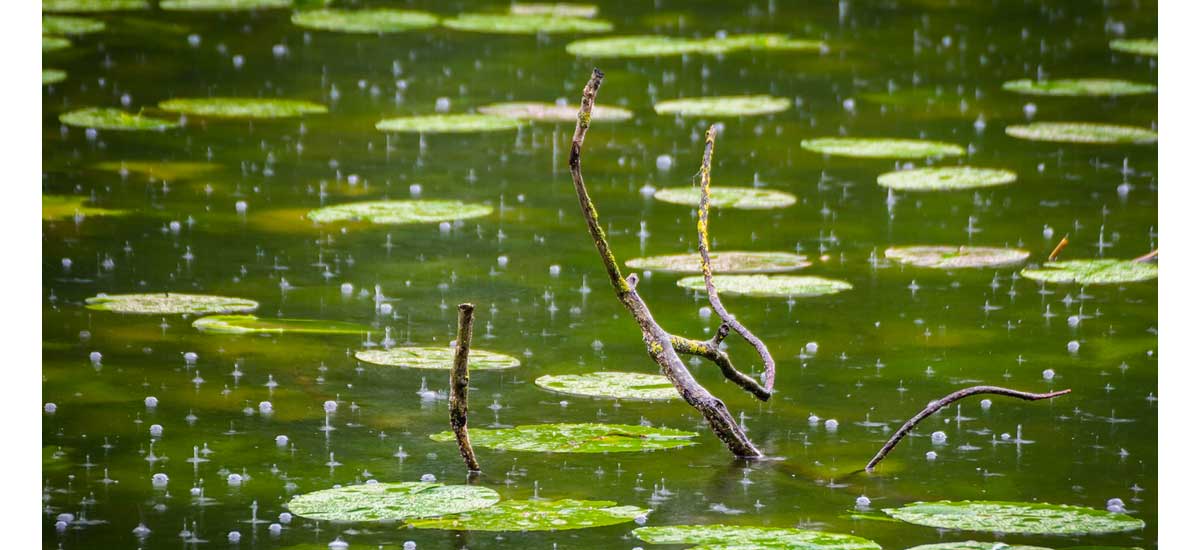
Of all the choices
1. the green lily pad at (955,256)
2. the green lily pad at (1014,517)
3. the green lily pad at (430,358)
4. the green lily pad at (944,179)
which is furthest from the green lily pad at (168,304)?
the green lily pad at (944,179)

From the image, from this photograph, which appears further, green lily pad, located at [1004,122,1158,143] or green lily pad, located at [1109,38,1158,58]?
green lily pad, located at [1109,38,1158,58]

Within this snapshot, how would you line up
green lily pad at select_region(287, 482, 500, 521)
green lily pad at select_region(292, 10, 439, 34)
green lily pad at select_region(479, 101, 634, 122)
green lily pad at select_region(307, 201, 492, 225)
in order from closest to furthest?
green lily pad at select_region(287, 482, 500, 521), green lily pad at select_region(307, 201, 492, 225), green lily pad at select_region(479, 101, 634, 122), green lily pad at select_region(292, 10, 439, 34)

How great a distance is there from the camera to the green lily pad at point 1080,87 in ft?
37.7

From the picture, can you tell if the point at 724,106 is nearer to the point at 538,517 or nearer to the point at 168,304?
the point at 168,304

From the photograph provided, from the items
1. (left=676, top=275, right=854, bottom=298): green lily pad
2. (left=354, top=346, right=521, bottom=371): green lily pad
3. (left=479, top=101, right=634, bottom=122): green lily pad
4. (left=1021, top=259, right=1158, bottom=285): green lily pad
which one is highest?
(left=479, top=101, right=634, bottom=122): green lily pad

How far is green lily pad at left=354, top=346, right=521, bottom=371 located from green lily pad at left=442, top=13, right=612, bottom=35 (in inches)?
276

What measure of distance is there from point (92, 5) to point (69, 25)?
67cm

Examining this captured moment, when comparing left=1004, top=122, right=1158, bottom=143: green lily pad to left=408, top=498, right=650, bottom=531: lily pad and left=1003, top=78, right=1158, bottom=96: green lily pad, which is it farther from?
left=408, top=498, right=650, bottom=531: lily pad

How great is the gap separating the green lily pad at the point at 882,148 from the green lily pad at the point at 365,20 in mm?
4279

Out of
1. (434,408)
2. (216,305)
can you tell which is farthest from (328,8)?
(434,408)

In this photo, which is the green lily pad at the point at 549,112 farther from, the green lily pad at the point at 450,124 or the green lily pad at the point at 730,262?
the green lily pad at the point at 730,262

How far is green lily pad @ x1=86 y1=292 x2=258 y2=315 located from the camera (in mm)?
7242

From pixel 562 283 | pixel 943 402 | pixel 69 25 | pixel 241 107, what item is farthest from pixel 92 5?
pixel 943 402

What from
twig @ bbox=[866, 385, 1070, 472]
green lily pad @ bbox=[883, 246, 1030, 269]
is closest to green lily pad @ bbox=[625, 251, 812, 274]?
green lily pad @ bbox=[883, 246, 1030, 269]
